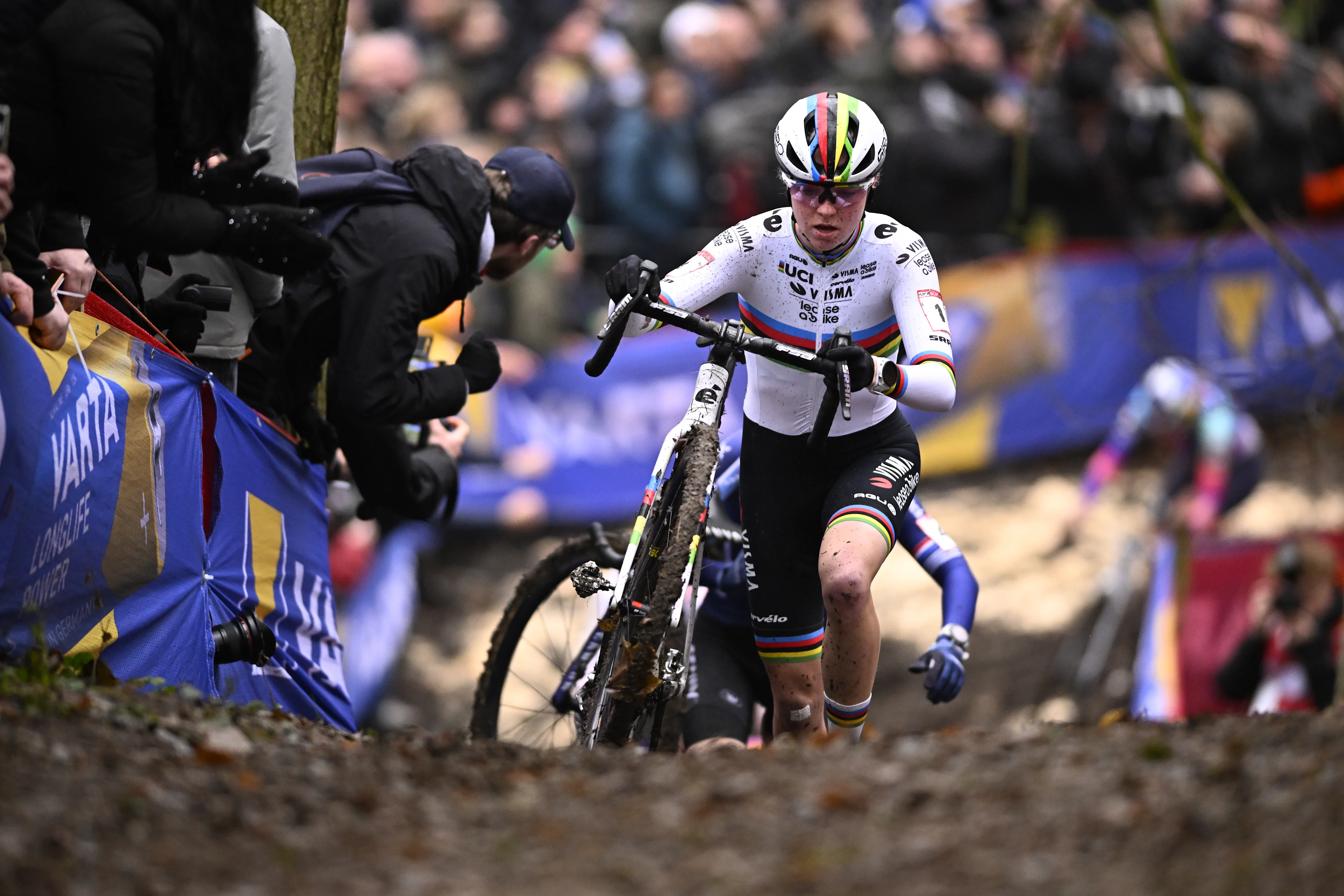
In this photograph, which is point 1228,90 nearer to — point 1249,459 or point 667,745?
point 1249,459

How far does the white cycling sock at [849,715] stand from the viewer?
6.23m

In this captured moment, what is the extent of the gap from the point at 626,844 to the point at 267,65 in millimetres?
3054

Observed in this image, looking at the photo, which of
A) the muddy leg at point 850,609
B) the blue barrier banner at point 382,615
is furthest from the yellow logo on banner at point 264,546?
the blue barrier banner at point 382,615

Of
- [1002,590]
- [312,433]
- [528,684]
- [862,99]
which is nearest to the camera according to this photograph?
[312,433]

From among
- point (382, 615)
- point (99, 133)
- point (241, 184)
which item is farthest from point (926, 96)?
point (99, 133)

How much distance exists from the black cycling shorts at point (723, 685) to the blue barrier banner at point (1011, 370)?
19.2 feet

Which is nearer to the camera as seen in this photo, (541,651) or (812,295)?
(812,295)

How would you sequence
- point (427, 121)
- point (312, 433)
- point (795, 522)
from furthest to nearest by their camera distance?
point (427, 121) → point (312, 433) → point (795, 522)

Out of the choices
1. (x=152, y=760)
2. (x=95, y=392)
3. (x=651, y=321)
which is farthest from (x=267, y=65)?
(x=152, y=760)

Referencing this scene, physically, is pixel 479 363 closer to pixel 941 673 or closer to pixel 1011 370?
pixel 941 673

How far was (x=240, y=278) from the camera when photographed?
20.0ft

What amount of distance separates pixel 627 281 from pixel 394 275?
3.03 ft

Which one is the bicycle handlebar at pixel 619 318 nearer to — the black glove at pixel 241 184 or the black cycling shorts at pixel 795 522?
the black cycling shorts at pixel 795 522

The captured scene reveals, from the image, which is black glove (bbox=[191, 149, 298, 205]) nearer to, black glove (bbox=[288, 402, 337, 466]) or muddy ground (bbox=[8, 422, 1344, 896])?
black glove (bbox=[288, 402, 337, 466])
